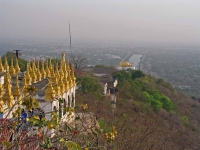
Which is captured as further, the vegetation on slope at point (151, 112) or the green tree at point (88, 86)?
the green tree at point (88, 86)

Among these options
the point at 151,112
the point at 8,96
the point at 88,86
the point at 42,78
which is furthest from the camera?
the point at 151,112

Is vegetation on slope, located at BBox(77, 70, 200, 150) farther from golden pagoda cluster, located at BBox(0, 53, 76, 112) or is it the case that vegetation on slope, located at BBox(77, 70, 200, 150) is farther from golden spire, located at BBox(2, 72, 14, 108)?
golden spire, located at BBox(2, 72, 14, 108)

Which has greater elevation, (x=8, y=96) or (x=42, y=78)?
(x=8, y=96)

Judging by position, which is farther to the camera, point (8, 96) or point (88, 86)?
point (88, 86)

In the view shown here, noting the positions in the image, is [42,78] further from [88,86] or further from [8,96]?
[88,86]

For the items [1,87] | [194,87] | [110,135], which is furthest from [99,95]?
[194,87]

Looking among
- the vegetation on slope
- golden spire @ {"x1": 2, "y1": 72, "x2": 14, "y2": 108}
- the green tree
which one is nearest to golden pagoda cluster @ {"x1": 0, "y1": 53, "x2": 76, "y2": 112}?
golden spire @ {"x1": 2, "y1": 72, "x2": 14, "y2": 108}

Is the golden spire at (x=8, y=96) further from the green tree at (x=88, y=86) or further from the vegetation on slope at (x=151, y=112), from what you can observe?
the green tree at (x=88, y=86)

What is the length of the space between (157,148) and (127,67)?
40.5 m

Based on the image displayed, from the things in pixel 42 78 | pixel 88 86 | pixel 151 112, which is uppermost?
pixel 42 78

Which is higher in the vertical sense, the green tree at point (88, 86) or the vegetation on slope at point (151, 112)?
the green tree at point (88, 86)

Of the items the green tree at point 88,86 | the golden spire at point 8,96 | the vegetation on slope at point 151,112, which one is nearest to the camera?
the golden spire at point 8,96

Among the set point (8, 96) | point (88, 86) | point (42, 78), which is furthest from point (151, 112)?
point (8, 96)

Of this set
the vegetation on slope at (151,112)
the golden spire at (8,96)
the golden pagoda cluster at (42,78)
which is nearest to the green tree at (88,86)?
the vegetation on slope at (151,112)
